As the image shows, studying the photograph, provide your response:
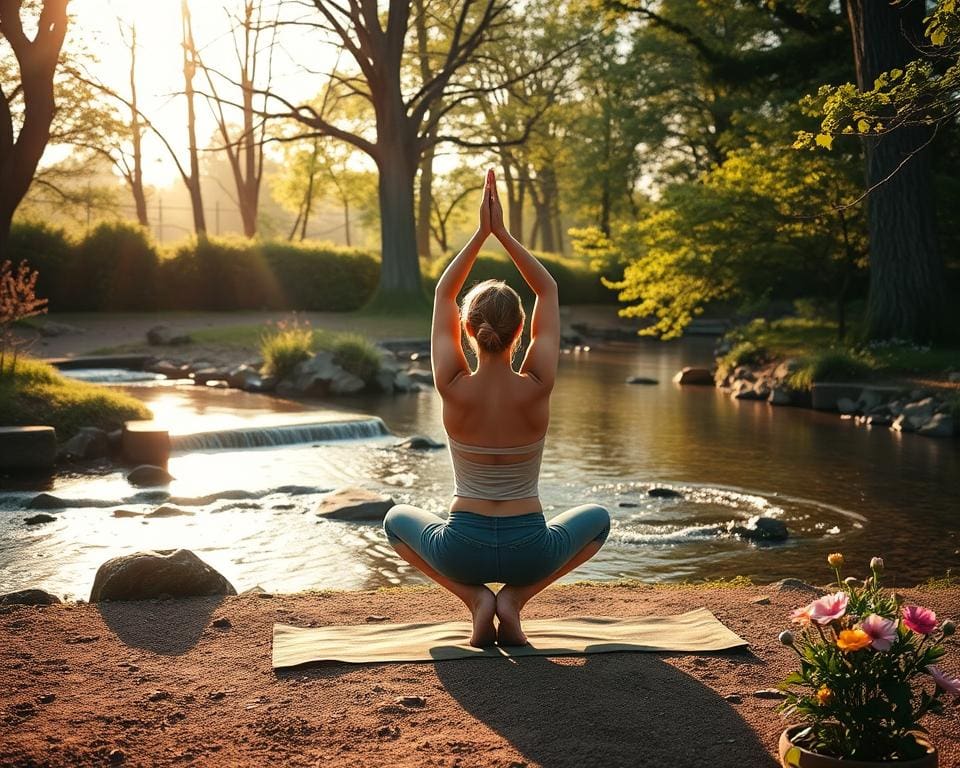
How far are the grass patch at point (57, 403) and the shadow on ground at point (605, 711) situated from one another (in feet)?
32.3

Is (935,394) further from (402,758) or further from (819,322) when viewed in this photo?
(402,758)

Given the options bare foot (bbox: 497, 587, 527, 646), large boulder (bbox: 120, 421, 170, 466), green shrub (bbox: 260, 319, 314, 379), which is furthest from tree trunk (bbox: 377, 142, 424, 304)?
bare foot (bbox: 497, 587, 527, 646)

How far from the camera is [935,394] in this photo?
54.4ft

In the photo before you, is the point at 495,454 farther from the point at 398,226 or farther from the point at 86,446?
the point at 398,226

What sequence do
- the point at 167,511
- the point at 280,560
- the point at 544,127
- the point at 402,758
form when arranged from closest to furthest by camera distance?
the point at 402,758
the point at 280,560
the point at 167,511
the point at 544,127

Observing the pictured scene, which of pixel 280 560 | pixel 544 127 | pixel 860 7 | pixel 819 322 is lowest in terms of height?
pixel 280 560

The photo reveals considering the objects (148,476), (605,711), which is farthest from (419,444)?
(605,711)

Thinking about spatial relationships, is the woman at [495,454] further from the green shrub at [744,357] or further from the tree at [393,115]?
the tree at [393,115]

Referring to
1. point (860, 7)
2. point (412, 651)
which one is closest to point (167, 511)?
point (412, 651)

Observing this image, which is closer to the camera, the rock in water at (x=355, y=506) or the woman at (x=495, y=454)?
the woman at (x=495, y=454)

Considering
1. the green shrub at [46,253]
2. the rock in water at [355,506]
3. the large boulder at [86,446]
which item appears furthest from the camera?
the green shrub at [46,253]

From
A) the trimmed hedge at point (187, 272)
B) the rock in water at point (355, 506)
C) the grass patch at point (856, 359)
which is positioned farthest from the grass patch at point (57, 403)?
the trimmed hedge at point (187, 272)

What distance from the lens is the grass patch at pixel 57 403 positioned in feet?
43.2

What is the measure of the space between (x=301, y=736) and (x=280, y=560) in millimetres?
4734
